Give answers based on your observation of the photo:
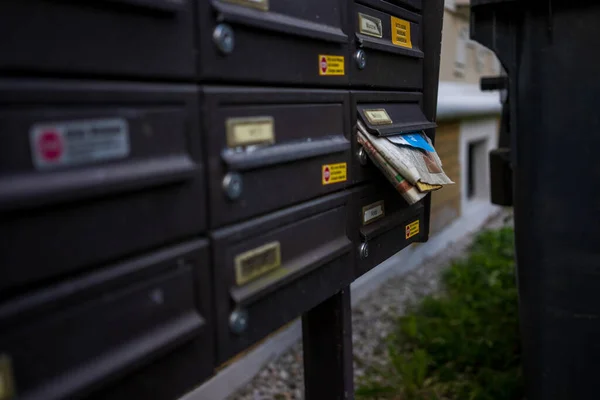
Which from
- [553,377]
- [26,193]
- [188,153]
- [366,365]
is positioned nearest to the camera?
[26,193]

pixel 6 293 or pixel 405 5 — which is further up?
pixel 405 5

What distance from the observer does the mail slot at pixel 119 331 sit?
791 mm

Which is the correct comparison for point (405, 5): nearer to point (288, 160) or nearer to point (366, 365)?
point (288, 160)

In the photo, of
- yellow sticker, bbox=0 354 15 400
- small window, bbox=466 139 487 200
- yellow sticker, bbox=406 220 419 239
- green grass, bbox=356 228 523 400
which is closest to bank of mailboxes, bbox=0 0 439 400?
yellow sticker, bbox=0 354 15 400

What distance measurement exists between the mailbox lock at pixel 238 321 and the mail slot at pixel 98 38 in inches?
18.7

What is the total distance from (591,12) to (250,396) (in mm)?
2289

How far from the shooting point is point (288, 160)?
1.24m

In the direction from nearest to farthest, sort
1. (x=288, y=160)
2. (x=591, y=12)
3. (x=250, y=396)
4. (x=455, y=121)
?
1. (x=288, y=160)
2. (x=591, y=12)
3. (x=250, y=396)
4. (x=455, y=121)

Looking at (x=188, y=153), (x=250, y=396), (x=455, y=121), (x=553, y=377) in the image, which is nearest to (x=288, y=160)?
(x=188, y=153)

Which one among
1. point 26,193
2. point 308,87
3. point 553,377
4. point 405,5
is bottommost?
point 553,377

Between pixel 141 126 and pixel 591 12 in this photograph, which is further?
pixel 591 12

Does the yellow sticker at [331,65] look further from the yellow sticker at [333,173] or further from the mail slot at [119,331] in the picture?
the mail slot at [119,331]

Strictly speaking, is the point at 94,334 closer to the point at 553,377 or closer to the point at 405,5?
the point at 405,5

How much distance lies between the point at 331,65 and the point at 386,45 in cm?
30
